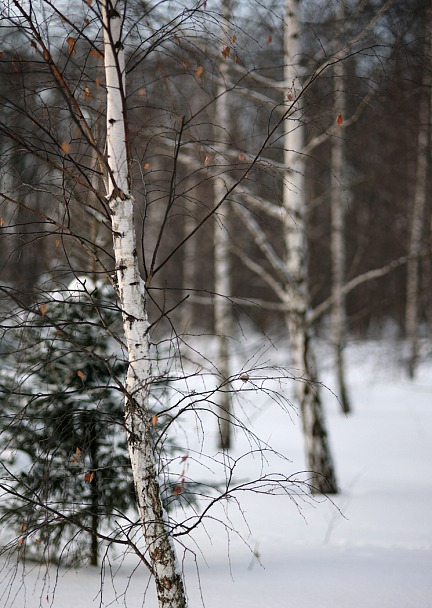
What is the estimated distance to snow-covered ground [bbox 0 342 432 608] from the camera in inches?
163

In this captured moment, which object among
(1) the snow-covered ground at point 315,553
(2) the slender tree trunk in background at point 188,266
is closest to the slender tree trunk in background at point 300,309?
(1) the snow-covered ground at point 315,553

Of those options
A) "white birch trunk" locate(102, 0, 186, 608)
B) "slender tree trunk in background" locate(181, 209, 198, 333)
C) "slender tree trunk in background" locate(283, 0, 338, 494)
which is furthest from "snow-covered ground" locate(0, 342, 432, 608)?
"slender tree trunk in background" locate(181, 209, 198, 333)

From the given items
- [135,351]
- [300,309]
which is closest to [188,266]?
[300,309]

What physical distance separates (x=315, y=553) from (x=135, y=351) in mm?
2791

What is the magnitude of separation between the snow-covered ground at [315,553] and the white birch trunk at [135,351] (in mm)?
245

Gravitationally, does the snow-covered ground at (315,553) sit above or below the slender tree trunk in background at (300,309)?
below

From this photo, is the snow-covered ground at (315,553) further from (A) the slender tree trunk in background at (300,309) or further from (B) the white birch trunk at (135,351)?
(A) the slender tree trunk in background at (300,309)

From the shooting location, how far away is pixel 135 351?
3283mm

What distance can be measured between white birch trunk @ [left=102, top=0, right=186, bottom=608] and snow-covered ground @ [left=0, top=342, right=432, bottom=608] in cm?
25

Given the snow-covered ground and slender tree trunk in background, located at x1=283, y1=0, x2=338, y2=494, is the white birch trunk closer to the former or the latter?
the snow-covered ground

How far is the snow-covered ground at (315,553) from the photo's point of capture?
4.14 metres

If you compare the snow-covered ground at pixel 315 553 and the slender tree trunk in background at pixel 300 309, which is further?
the slender tree trunk in background at pixel 300 309

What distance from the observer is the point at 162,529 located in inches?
129

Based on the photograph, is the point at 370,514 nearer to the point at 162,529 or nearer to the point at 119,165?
the point at 162,529
